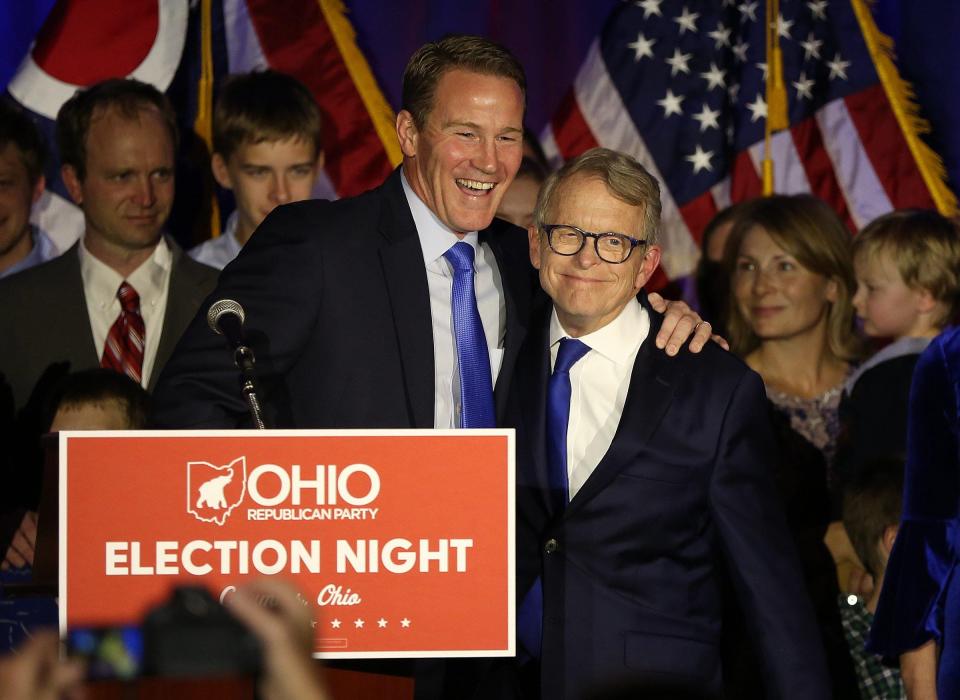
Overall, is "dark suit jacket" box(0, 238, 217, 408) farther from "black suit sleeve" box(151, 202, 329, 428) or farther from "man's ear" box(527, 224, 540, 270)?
"man's ear" box(527, 224, 540, 270)

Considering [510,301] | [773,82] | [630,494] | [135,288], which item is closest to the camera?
[630,494]

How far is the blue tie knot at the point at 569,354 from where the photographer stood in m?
2.82

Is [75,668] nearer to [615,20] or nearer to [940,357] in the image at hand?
[940,357]

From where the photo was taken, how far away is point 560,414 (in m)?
2.78

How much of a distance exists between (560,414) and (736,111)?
124 inches

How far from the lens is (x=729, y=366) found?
2820mm

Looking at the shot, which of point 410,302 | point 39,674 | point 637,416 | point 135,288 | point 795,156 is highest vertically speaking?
point 795,156

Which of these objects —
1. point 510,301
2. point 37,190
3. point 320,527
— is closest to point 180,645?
point 320,527

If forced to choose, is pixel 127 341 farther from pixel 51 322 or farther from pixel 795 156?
pixel 795 156

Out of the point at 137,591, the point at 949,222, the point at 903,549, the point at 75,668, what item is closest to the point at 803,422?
the point at 949,222

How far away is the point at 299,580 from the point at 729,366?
109cm

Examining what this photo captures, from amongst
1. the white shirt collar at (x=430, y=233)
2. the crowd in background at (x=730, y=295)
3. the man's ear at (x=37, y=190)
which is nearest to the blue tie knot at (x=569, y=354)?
the white shirt collar at (x=430, y=233)

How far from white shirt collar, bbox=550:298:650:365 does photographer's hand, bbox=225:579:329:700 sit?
188 cm

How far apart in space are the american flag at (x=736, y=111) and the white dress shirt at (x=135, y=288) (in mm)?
1890
